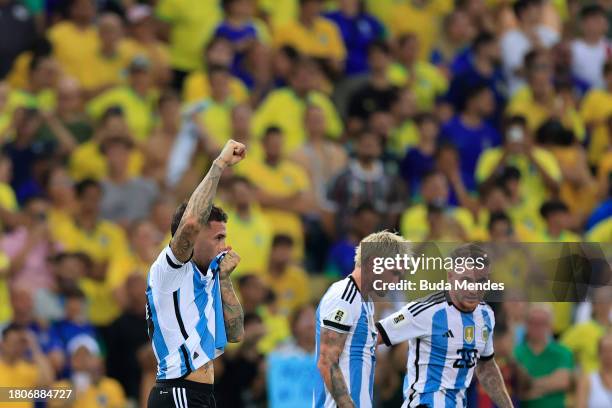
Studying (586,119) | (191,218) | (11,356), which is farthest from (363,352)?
(586,119)

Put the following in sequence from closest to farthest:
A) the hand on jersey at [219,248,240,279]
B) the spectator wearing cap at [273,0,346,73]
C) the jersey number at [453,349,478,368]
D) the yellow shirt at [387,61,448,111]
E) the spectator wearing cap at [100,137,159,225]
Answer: the hand on jersey at [219,248,240,279] → the jersey number at [453,349,478,368] → the spectator wearing cap at [100,137,159,225] → the spectator wearing cap at [273,0,346,73] → the yellow shirt at [387,61,448,111]

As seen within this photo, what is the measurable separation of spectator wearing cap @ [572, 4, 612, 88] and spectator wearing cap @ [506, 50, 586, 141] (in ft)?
2.50

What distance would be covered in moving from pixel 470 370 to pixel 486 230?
524 centimetres

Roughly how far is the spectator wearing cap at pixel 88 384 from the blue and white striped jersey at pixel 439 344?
12.2ft

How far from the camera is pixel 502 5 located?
18516 mm

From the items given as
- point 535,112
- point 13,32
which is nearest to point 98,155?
point 13,32

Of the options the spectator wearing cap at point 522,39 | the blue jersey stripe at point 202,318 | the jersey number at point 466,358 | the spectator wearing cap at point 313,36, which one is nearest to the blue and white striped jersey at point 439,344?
the jersey number at point 466,358

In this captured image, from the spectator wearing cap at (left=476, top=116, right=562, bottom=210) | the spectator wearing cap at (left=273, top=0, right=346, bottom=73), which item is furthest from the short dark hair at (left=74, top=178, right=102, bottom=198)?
the spectator wearing cap at (left=476, top=116, right=562, bottom=210)

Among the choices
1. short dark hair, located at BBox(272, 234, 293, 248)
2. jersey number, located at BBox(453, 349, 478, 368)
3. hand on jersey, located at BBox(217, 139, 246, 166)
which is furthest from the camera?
short dark hair, located at BBox(272, 234, 293, 248)

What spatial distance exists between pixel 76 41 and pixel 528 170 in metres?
4.99

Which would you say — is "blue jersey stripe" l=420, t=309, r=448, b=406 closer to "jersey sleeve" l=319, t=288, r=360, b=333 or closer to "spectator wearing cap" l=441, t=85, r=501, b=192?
"jersey sleeve" l=319, t=288, r=360, b=333

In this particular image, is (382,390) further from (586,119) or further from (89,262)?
(586,119)

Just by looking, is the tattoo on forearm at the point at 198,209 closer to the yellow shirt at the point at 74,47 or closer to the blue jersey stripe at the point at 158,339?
the blue jersey stripe at the point at 158,339

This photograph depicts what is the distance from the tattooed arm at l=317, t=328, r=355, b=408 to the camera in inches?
368
